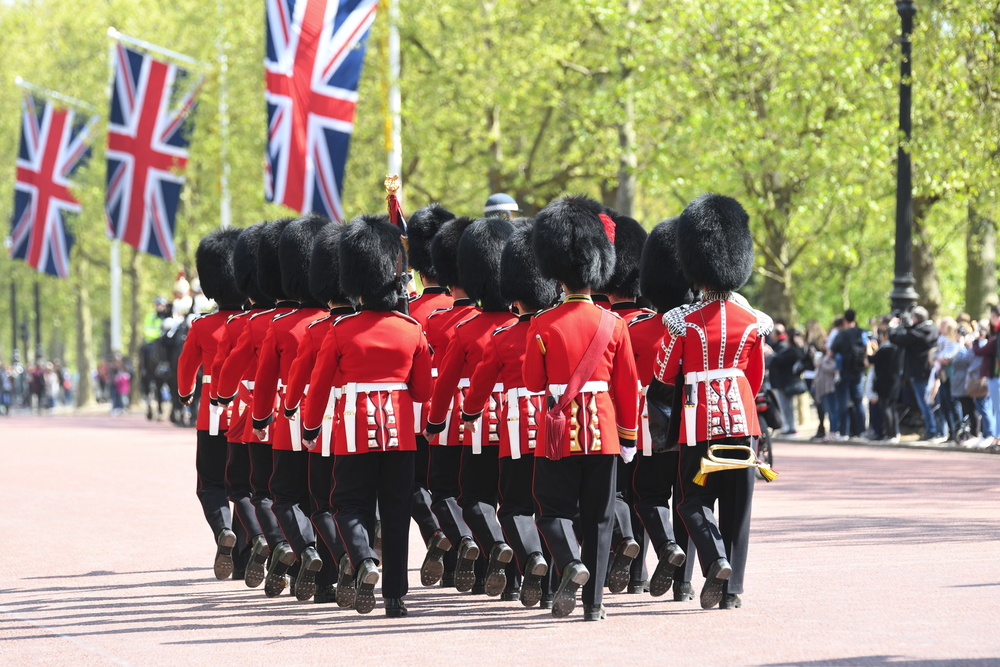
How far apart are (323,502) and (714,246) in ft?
7.42

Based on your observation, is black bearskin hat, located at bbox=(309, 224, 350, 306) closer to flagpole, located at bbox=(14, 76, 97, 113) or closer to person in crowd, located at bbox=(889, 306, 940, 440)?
person in crowd, located at bbox=(889, 306, 940, 440)

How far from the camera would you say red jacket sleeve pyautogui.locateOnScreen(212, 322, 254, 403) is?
8.36 m

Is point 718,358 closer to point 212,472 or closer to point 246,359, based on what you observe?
point 246,359

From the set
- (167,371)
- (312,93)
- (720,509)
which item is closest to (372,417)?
(720,509)

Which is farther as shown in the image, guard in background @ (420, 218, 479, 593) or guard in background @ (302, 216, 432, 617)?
guard in background @ (420, 218, 479, 593)

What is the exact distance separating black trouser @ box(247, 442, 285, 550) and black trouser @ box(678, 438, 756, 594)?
7.08ft

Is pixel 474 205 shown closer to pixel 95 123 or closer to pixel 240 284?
pixel 95 123

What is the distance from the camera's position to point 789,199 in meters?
22.9

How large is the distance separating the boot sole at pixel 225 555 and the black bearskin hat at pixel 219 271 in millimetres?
1490

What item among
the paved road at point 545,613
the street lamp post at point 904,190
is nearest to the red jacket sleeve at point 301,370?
the paved road at point 545,613

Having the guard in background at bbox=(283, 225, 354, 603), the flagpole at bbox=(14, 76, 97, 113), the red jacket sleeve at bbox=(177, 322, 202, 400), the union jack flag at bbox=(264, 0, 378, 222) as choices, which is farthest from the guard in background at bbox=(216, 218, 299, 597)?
the flagpole at bbox=(14, 76, 97, 113)

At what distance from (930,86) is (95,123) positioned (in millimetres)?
24206

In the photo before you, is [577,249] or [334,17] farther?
[334,17]

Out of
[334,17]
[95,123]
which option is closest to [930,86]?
[334,17]
